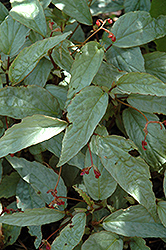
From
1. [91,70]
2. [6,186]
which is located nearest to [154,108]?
[91,70]

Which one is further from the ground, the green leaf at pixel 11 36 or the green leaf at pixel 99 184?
the green leaf at pixel 11 36

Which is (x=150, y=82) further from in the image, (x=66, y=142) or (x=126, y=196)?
(x=126, y=196)

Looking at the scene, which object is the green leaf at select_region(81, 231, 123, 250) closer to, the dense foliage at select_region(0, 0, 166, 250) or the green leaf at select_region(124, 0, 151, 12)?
the dense foliage at select_region(0, 0, 166, 250)

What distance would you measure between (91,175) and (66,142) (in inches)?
10.3

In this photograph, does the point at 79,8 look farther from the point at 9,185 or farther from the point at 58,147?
the point at 9,185

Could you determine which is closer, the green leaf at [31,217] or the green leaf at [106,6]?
the green leaf at [31,217]

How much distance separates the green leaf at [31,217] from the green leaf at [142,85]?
1.57 feet

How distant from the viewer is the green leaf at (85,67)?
858 mm

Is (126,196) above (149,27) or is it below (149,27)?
below

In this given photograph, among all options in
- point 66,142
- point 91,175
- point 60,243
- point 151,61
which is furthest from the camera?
point 151,61

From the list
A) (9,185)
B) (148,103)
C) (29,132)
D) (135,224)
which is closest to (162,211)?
(135,224)

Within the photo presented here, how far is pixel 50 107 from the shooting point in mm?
999

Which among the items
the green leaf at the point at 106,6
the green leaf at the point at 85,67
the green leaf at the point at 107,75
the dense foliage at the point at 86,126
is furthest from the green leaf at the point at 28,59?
the green leaf at the point at 106,6

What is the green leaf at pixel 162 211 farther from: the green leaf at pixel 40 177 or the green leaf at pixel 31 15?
the green leaf at pixel 31 15
